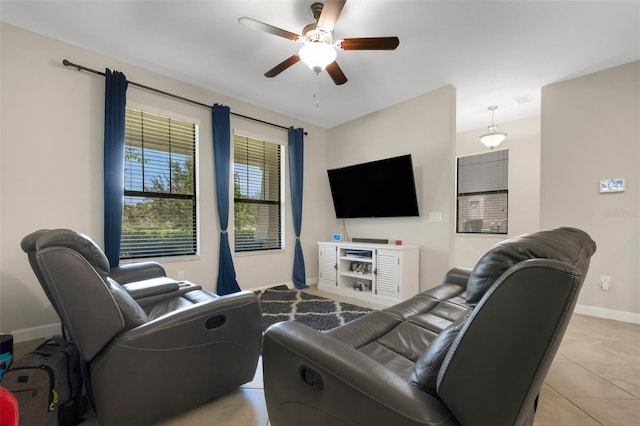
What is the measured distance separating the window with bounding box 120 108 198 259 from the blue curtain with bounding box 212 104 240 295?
28 cm

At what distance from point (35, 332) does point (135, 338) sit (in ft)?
6.92

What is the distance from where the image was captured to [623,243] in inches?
113

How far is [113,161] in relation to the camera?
2.70 meters

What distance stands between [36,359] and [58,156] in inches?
78.8

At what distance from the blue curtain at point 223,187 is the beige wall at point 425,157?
210 centimetres

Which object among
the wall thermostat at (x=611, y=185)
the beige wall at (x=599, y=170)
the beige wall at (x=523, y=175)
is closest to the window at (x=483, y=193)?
the beige wall at (x=523, y=175)

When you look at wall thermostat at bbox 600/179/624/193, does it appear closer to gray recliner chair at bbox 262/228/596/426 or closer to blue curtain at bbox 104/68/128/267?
gray recliner chair at bbox 262/228/596/426

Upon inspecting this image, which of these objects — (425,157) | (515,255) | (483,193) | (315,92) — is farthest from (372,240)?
(515,255)

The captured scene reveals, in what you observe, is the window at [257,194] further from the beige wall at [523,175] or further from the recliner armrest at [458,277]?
the beige wall at [523,175]

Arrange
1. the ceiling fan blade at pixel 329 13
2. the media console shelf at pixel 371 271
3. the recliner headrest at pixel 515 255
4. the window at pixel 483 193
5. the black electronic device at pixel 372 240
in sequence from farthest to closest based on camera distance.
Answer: the window at pixel 483 193
the black electronic device at pixel 372 240
the media console shelf at pixel 371 271
the ceiling fan blade at pixel 329 13
the recliner headrest at pixel 515 255

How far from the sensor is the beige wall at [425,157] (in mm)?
3402

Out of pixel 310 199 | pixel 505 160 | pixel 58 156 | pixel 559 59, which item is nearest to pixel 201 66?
pixel 58 156

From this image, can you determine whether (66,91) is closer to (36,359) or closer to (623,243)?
(36,359)

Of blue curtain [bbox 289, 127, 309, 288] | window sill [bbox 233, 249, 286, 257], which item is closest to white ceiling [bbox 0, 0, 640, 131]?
blue curtain [bbox 289, 127, 309, 288]
